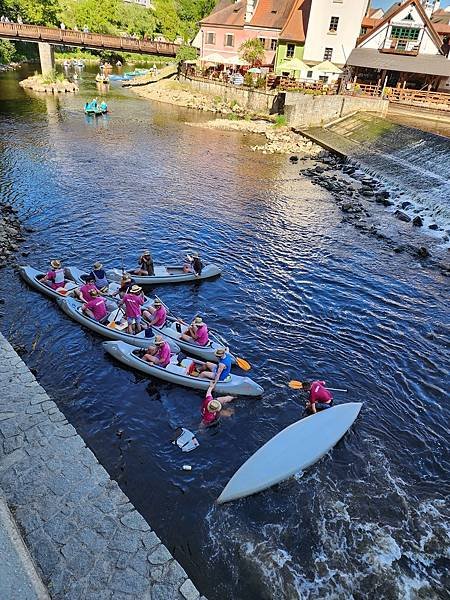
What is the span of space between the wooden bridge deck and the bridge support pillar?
3.01 feet

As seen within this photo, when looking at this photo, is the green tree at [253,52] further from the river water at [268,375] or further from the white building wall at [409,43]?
the river water at [268,375]

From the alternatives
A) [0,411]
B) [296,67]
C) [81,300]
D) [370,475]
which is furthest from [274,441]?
[296,67]

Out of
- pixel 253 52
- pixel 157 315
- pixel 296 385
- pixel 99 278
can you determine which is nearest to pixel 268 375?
pixel 296 385

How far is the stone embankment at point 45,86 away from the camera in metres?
58.6

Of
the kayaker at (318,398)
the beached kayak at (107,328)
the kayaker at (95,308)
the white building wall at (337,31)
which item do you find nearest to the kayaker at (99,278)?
the beached kayak at (107,328)

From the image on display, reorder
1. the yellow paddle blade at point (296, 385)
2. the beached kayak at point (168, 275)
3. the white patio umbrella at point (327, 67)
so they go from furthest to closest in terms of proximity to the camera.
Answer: the white patio umbrella at point (327, 67)
the beached kayak at point (168, 275)
the yellow paddle blade at point (296, 385)

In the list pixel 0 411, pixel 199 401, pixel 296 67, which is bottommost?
pixel 199 401

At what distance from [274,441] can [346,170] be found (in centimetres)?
2968

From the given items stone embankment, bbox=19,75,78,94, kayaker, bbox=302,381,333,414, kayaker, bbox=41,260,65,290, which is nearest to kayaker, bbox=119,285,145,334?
kayaker, bbox=41,260,65,290

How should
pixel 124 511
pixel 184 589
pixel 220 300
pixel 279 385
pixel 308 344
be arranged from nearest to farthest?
pixel 184 589
pixel 124 511
pixel 279 385
pixel 308 344
pixel 220 300

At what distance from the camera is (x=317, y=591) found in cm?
857

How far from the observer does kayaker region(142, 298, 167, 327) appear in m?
15.8

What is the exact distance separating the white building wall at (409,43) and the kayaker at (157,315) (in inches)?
1936

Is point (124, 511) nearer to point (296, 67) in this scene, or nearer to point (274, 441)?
point (274, 441)
